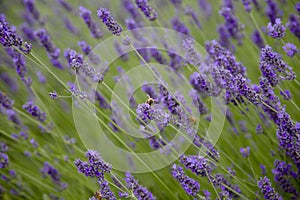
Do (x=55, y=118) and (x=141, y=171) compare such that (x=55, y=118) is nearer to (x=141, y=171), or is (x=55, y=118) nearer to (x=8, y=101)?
(x=8, y=101)

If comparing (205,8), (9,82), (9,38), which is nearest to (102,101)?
(9,38)

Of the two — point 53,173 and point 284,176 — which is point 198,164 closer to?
point 284,176

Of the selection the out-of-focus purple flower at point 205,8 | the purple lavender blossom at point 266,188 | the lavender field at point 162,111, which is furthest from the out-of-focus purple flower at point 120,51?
the purple lavender blossom at point 266,188

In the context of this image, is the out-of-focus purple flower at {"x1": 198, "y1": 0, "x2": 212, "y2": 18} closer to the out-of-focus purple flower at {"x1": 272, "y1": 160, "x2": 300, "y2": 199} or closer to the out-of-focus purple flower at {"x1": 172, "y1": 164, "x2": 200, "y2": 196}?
the out-of-focus purple flower at {"x1": 272, "y1": 160, "x2": 300, "y2": 199}

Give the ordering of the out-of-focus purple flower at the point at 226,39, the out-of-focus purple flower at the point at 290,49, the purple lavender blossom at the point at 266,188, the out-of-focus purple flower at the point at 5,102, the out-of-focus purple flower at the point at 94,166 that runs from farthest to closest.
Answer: the out-of-focus purple flower at the point at 226,39 < the out-of-focus purple flower at the point at 5,102 < the out-of-focus purple flower at the point at 290,49 < the purple lavender blossom at the point at 266,188 < the out-of-focus purple flower at the point at 94,166

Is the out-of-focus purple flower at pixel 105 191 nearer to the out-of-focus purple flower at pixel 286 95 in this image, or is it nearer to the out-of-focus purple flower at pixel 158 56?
the out-of-focus purple flower at pixel 286 95

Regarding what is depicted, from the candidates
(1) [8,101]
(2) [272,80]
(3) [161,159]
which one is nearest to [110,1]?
(1) [8,101]

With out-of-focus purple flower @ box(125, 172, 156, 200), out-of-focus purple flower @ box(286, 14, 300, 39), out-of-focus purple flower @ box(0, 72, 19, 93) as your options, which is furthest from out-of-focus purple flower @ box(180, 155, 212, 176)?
out-of-focus purple flower @ box(0, 72, 19, 93)

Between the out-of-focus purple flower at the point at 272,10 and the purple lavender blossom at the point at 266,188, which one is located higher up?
the out-of-focus purple flower at the point at 272,10
